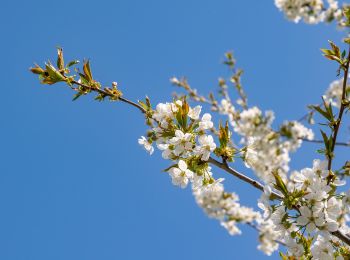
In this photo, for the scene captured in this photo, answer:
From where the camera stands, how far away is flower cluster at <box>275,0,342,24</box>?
28.6 feet

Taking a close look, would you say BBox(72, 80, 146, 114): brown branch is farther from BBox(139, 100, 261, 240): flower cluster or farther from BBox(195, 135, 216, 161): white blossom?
BBox(195, 135, 216, 161): white blossom

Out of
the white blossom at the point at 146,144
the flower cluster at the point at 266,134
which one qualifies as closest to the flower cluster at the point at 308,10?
the flower cluster at the point at 266,134

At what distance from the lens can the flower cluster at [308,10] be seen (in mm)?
8711

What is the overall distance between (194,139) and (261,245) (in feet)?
33.7

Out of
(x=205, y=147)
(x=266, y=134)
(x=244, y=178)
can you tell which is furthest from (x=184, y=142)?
(x=266, y=134)

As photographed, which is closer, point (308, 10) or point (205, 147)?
point (205, 147)

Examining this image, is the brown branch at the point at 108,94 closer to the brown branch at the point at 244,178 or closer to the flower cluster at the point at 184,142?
the flower cluster at the point at 184,142

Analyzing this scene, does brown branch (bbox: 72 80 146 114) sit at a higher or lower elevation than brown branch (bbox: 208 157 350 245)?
higher

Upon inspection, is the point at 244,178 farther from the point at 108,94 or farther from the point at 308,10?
the point at 308,10

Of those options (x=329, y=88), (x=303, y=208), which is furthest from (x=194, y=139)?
(x=329, y=88)

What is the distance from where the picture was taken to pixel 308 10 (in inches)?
352

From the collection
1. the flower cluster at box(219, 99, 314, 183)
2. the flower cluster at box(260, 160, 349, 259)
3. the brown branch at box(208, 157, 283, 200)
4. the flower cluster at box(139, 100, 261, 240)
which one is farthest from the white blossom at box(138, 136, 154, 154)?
the flower cluster at box(219, 99, 314, 183)

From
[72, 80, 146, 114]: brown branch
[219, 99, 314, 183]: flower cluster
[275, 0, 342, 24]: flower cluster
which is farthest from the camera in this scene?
[275, 0, 342, 24]: flower cluster

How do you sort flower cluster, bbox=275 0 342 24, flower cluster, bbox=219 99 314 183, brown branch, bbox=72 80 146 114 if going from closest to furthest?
brown branch, bbox=72 80 146 114 < flower cluster, bbox=219 99 314 183 < flower cluster, bbox=275 0 342 24
